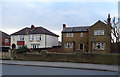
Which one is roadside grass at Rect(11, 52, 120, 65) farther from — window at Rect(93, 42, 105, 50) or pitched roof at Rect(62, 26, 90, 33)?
pitched roof at Rect(62, 26, 90, 33)

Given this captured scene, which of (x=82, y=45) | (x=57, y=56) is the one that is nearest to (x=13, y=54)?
(x=57, y=56)

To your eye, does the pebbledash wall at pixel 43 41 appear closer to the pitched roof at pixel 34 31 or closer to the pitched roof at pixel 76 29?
the pitched roof at pixel 34 31

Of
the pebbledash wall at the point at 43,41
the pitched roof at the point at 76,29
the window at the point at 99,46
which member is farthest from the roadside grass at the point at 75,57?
the pebbledash wall at the point at 43,41

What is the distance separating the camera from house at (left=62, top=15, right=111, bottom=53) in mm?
43281

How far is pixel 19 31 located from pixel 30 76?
155 feet

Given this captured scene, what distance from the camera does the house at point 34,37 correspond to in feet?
174

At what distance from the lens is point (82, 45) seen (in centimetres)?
4694

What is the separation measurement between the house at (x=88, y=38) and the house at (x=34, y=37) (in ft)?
22.1

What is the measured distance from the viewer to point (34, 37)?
53.7 m

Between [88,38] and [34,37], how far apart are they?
15918mm

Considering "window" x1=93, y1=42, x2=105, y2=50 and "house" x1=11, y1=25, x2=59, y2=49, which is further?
A: "house" x1=11, y1=25, x2=59, y2=49

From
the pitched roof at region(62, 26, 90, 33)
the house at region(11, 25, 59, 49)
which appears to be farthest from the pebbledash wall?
the pitched roof at region(62, 26, 90, 33)

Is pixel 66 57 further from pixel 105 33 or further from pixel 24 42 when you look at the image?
pixel 24 42

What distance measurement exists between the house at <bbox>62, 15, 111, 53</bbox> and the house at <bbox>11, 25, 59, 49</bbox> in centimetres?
673
